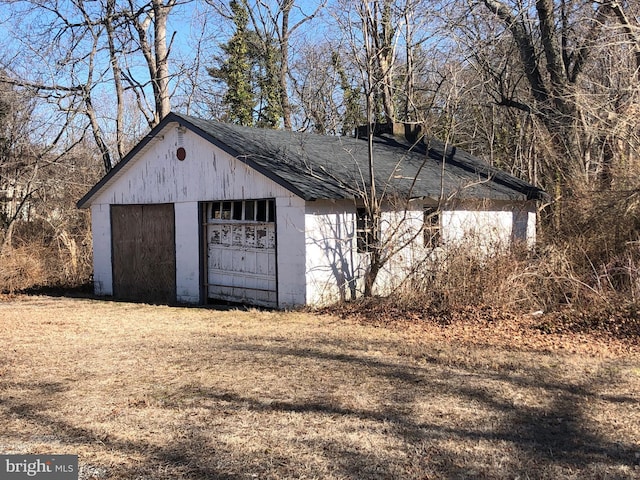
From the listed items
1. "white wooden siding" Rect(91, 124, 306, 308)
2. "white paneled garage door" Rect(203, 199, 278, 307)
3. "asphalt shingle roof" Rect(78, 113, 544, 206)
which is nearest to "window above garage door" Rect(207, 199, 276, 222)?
"white paneled garage door" Rect(203, 199, 278, 307)

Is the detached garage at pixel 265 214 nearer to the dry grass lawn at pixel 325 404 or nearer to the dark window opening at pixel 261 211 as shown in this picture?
the dark window opening at pixel 261 211

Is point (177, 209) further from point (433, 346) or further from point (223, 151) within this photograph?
point (433, 346)

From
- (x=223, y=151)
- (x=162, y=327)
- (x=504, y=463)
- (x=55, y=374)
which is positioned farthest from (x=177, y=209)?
(x=504, y=463)

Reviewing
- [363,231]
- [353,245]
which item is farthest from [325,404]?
[353,245]

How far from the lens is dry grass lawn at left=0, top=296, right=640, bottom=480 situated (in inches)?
175

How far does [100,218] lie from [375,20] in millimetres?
8872

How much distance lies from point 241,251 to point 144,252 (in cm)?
324

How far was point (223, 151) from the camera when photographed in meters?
13.0

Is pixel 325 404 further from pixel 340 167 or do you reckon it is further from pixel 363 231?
pixel 340 167

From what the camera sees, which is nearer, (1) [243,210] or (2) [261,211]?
(2) [261,211]

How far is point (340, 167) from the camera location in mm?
13477

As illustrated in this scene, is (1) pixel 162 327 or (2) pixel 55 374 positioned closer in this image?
(2) pixel 55 374

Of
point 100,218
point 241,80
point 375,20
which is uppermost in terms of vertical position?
point 241,80

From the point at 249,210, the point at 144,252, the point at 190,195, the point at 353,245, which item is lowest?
the point at 144,252
